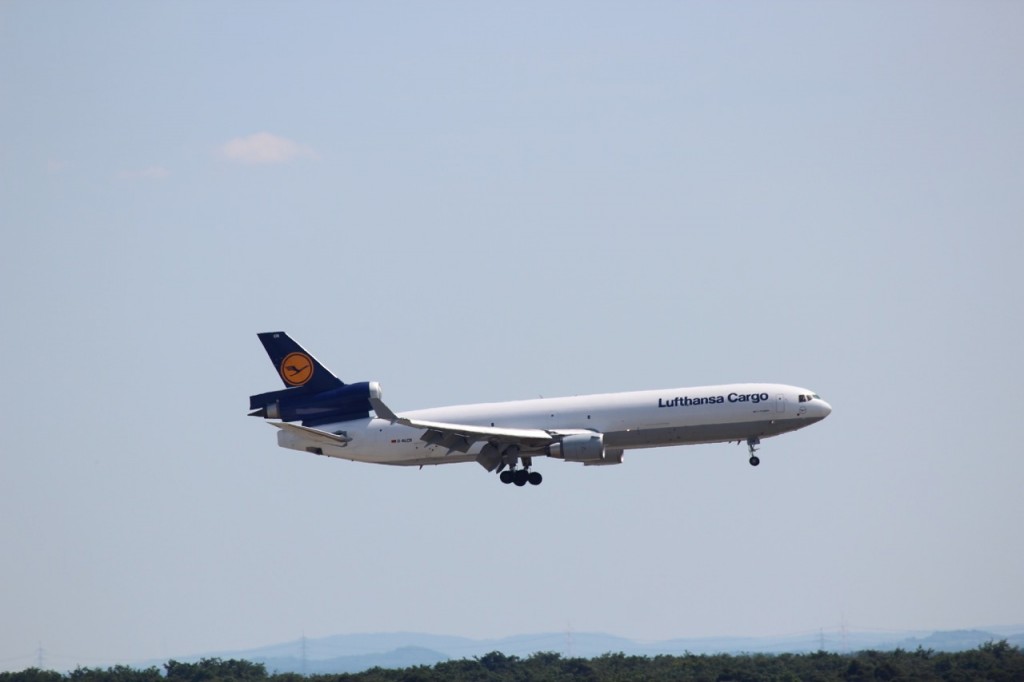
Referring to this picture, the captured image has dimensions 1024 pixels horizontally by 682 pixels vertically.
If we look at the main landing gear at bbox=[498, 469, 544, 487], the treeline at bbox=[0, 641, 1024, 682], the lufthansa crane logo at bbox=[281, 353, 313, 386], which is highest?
the lufthansa crane logo at bbox=[281, 353, 313, 386]

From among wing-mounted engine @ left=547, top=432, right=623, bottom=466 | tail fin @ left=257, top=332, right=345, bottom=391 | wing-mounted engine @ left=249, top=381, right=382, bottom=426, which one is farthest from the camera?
tail fin @ left=257, top=332, right=345, bottom=391

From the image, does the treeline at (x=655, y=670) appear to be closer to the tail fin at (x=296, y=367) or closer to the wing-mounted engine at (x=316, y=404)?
the wing-mounted engine at (x=316, y=404)

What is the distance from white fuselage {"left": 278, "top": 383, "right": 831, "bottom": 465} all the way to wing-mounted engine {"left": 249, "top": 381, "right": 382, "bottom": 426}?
4.14 m

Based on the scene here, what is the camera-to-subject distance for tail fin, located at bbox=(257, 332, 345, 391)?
287 feet

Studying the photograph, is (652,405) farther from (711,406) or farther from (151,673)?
(151,673)

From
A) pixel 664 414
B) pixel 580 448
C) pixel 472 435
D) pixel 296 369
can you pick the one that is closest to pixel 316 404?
pixel 296 369

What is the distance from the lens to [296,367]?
8806 centimetres

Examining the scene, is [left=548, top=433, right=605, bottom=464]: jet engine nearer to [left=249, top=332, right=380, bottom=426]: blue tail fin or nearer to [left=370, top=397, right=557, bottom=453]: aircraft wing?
[left=370, top=397, right=557, bottom=453]: aircraft wing

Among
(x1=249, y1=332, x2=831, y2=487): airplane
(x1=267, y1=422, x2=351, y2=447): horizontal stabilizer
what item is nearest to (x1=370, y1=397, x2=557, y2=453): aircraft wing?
(x1=249, y1=332, x2=831, y2=487): airplane

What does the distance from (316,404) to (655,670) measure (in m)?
25.1

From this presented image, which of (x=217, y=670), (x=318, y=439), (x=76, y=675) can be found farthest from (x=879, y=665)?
(x=76, y=675)

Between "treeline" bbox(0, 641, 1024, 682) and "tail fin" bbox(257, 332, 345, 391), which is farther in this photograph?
"tail fin" bbox(257, 332, 345, 391)

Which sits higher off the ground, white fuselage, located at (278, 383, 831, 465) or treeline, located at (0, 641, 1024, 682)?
white fuselage, located at (278, 383, 831, 465)

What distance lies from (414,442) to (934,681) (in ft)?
102
